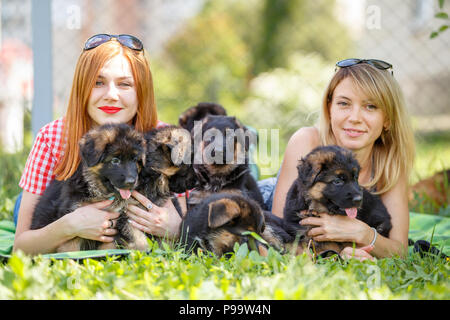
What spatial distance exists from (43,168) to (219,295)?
7.51 ft

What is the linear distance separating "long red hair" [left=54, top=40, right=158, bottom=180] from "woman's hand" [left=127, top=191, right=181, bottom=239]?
584 mm

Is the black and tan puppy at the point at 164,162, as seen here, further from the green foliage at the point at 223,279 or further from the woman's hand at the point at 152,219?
the green foliage at the point at 223,279

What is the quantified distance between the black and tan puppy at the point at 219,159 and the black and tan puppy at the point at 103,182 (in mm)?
756

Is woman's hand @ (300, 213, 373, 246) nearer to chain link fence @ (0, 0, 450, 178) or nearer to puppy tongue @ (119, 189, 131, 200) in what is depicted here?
puppy tongue @ (119, 189, 131, 200)

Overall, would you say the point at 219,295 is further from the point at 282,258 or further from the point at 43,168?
the point at 43,168

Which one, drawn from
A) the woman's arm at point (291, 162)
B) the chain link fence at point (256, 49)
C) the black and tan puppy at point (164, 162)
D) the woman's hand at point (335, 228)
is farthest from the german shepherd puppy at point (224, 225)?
the chain link fence at point (256, 49)

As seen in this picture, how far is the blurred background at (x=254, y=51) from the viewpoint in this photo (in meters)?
9.66

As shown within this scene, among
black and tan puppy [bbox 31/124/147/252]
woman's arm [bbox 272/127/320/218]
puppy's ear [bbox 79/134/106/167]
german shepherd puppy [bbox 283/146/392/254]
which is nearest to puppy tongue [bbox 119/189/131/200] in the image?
black and tan puppy [bbox 31/124/147/252]

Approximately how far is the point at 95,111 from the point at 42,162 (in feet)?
2.00

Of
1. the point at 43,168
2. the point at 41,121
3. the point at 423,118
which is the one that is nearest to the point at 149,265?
the point at 43,168

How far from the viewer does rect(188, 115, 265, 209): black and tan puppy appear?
13.4ft

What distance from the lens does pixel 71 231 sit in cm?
335
